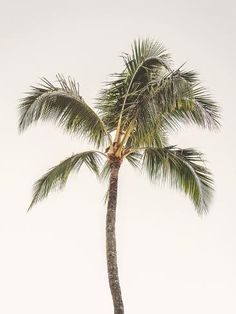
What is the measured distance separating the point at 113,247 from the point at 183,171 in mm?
2836

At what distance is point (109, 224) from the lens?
1355 cm

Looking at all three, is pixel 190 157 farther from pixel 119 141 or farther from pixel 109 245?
pixel 109 245

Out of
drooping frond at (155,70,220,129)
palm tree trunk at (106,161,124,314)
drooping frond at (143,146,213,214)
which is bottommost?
palm tree trunk at (106,161,124,314)

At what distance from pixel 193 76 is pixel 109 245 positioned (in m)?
4.28

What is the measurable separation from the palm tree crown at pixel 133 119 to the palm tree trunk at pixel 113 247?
49 centimetres

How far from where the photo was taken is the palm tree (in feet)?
45.1

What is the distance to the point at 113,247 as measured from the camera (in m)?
13.3

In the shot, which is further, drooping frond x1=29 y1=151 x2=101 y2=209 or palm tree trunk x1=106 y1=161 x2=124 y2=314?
drooping frond x1=29 y1=151 x2=101 y2=209

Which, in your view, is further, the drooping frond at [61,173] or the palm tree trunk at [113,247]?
the drooping frond at [61,173]

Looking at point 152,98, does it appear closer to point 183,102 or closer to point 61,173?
point 183,102

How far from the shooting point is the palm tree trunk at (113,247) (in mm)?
12602

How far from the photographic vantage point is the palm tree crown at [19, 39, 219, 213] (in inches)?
552

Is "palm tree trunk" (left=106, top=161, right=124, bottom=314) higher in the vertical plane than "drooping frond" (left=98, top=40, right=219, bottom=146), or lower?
lower

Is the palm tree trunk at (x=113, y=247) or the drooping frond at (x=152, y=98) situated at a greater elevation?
the drooping frond at (x=152, y=98)
